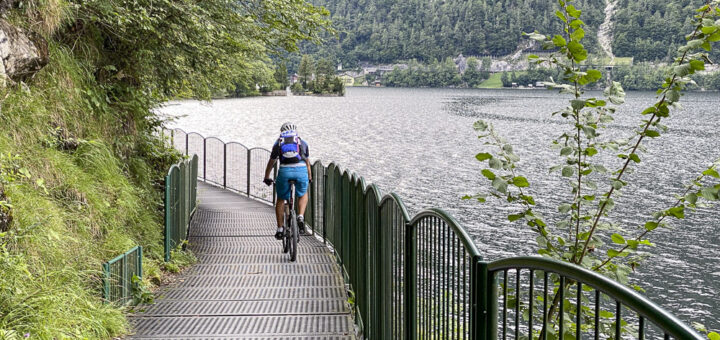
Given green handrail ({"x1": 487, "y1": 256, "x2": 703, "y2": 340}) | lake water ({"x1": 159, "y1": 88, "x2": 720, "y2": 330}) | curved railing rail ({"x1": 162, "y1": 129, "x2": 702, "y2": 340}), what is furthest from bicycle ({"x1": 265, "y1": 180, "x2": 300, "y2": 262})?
green handrail ({"x1": 487, "y1": 256, "x2": 703, "y2": 340})

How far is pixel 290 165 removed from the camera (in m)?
8.94

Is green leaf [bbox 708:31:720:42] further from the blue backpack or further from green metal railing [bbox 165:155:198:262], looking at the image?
green metal railing [bbox 165:155:198:262]

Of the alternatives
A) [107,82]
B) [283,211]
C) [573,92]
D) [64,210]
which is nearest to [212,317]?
[64,210]

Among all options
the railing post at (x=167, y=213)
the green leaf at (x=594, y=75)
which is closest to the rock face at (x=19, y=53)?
the railing post at (x=167, y=213)

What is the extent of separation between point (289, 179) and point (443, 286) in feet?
19.1

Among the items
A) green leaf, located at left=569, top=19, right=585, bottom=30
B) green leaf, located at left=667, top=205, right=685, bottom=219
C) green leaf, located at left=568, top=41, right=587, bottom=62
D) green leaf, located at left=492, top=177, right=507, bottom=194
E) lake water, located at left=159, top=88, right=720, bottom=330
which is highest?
green leaf, located at left=569, top=19, right=585, bottom=30

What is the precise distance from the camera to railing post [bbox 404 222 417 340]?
12.8 feet

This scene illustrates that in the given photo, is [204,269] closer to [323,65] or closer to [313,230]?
[313,230]

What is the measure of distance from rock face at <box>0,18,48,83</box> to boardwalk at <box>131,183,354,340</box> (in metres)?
2.61

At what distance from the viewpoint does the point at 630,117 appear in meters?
Result: 75.1

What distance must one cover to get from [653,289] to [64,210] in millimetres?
13299

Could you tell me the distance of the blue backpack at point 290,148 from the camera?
8734 millimetres

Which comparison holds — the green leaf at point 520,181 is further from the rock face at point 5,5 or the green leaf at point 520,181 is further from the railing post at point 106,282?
the rock face at point 5,5

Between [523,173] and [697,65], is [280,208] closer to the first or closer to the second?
[697,65]
